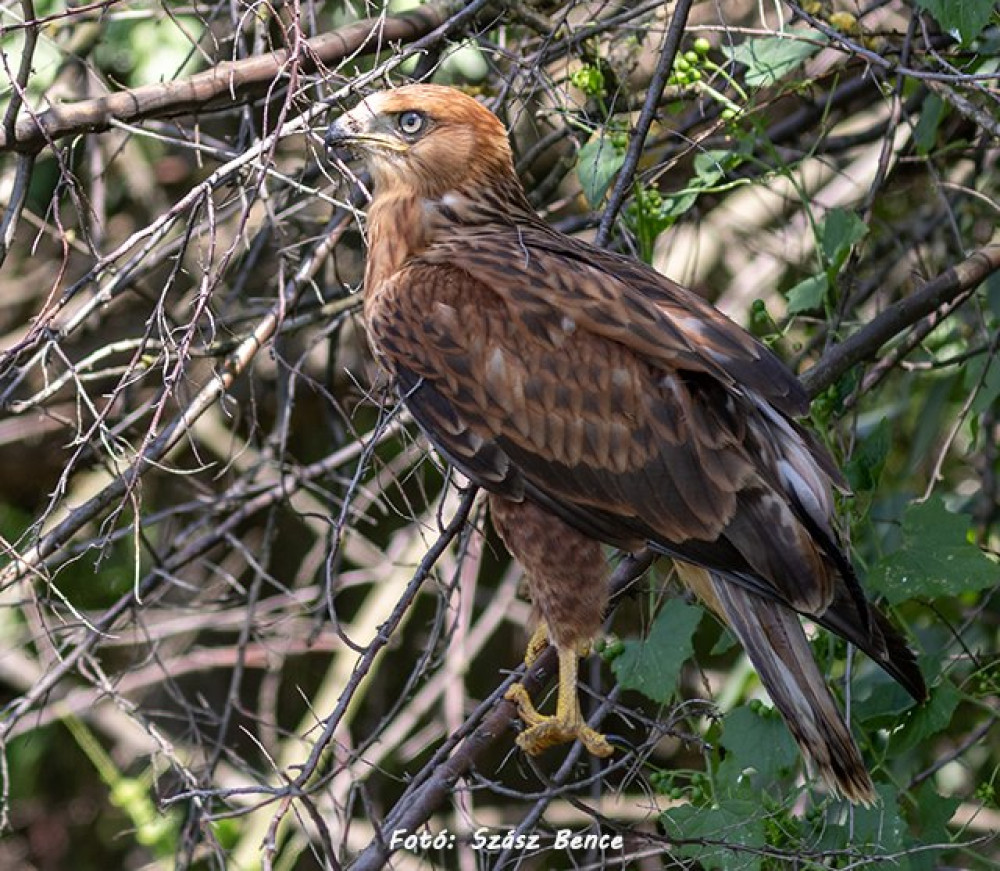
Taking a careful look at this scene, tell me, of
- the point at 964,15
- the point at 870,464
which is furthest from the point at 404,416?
the point at 964,15

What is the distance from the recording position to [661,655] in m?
3.35

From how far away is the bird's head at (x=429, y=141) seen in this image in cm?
368

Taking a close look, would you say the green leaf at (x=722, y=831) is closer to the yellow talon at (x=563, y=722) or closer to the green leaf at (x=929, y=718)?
the yellow talon at (x=563, y=722)

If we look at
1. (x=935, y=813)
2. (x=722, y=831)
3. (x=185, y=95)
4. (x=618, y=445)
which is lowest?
(x=935, y=813)

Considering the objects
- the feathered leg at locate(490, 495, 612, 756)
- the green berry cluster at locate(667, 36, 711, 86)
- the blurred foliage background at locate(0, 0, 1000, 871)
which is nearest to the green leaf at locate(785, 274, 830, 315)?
the blurred foliage background at locate(0, 0, 1000, 871)

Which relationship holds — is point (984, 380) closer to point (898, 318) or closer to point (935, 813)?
point (898, 318)

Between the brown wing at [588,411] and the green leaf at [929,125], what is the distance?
3.37ft

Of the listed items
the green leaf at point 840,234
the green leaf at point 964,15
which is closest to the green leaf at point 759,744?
the green leaf at point 840,234

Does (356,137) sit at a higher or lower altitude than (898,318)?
higher

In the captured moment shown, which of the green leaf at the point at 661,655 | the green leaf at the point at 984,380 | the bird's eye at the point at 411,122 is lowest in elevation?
the green leaf at the point at 661,655

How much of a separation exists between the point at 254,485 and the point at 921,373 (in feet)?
7.24

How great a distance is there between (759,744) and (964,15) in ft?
5.18

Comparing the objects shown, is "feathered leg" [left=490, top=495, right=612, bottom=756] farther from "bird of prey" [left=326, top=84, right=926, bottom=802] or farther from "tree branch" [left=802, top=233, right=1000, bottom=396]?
"tree branch" [left=802, top=233, right=1000, bottom=396]

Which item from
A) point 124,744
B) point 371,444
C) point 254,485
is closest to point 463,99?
point 371,444
